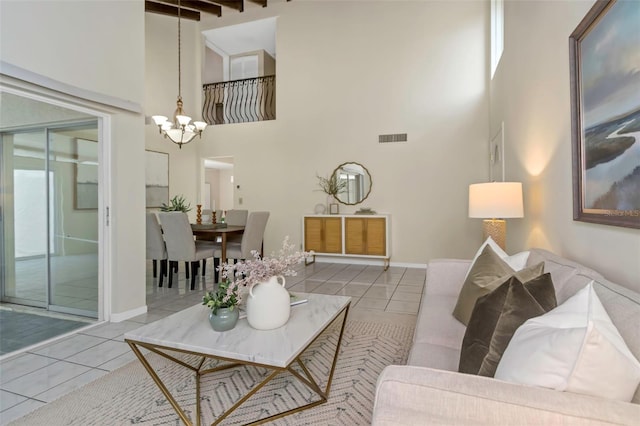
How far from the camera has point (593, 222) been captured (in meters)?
1.61

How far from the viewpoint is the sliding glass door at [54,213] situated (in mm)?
3008

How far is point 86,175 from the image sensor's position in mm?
3096

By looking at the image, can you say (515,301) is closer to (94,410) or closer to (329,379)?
(329,379)

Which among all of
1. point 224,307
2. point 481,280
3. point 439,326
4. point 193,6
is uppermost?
point 193,6

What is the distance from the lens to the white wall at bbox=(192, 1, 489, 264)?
5.23m

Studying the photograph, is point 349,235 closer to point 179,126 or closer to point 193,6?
point 179,126

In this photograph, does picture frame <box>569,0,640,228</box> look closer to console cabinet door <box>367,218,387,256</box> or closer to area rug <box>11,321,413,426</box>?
area rug <box>11,321,413,426</box>

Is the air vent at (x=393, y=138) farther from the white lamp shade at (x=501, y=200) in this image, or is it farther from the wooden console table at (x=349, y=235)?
the white lamp shade at (x=501, y=200)

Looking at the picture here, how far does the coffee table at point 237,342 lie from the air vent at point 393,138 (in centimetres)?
421

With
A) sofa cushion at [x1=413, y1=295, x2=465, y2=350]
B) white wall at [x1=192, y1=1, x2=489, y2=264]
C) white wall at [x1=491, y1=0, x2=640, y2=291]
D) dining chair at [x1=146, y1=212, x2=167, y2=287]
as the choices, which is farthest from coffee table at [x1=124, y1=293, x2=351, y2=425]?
white wall at [x1=192, y1=1, x2=489, y2=264]

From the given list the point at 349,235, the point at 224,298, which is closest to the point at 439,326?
the point at 224,298

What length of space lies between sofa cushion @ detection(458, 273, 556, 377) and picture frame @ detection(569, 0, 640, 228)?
20.1 inches

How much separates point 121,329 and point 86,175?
145 centimetres

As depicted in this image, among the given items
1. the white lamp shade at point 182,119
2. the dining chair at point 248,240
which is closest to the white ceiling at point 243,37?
the white lamp shade at point 182,119
